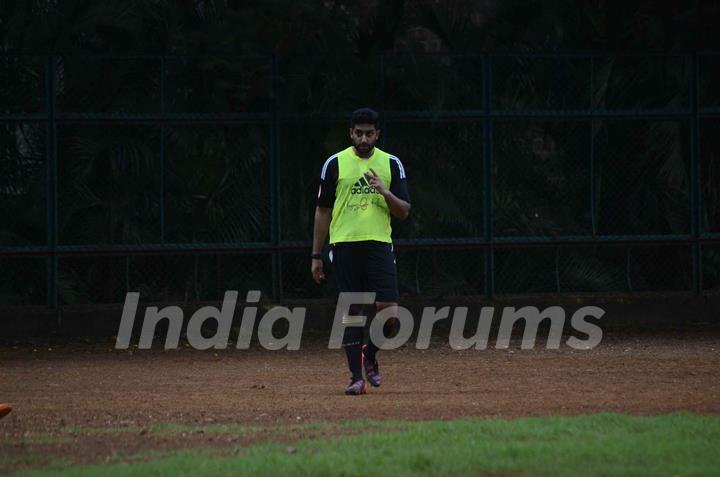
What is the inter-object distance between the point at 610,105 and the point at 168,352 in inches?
207

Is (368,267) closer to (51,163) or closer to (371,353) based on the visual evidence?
(371,353)

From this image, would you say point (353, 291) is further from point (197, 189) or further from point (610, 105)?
point (610, 105)

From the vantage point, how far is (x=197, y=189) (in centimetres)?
1416

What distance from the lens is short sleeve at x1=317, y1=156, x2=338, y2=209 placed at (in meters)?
9.84

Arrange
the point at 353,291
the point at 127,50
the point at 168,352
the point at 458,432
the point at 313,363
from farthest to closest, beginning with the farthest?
the point at 127,50 → the point at 168,352 → the point at 313,363 → the point at 353,291 → the point at 458,432

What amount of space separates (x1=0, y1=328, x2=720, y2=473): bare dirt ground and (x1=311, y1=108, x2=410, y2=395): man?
0.59m

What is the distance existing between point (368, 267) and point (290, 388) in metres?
1.24

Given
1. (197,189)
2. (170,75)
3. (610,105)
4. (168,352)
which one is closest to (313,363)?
(168,352)

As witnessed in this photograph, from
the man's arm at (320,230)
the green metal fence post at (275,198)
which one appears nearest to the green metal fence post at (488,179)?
the green metal fence post at (275,198)

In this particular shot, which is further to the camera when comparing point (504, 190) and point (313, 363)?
point (504, 190)

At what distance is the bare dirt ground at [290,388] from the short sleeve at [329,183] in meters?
1.36

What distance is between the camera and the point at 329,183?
9891 millimetres

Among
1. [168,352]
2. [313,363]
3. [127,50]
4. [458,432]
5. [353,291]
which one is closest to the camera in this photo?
[458,432]

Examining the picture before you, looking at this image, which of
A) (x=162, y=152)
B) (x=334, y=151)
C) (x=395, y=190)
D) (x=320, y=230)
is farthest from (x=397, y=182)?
(x=162, y=152)
